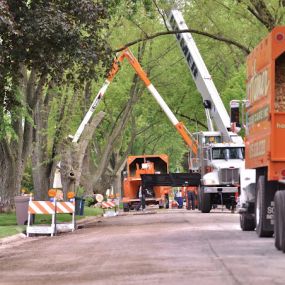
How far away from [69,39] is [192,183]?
18.3m

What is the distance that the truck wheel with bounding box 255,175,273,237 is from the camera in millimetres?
21500

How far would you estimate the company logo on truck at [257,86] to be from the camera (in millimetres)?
20348

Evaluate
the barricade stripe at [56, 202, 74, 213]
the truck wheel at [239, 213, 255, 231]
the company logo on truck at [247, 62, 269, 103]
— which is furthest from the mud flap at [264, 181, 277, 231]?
the barricade stripe at [56, 202, 74, 213]

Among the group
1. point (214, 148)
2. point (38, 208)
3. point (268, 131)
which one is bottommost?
point (38, 208)

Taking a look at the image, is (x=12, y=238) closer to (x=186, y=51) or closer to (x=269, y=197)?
(x=269, y=197)

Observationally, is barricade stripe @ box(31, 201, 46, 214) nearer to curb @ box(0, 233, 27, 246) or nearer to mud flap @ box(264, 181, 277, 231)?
curb @ box(0, 233, 27, 246)

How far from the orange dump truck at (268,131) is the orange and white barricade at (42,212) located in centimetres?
699

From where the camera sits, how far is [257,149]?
70.8 ft

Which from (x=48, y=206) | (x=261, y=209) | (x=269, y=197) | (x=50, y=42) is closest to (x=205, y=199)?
(x=48, y=206)

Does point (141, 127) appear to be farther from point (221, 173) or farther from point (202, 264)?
point (202, 264)

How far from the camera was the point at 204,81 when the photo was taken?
42.8 meters

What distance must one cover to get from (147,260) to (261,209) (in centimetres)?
591

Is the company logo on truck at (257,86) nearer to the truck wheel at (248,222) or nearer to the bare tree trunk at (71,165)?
the truck wheel at (248,222)

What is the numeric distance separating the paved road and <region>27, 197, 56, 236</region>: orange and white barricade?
11.0 feet
